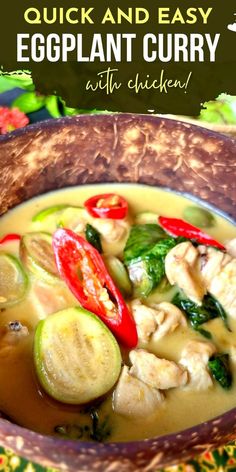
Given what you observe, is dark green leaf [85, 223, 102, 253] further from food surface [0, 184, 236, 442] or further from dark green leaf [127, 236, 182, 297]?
dark green leaf [127, 236, 182, 297]

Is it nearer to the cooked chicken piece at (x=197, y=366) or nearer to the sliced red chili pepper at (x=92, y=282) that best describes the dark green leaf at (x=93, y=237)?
the sliced red chili pepper at (x=92, y=282)

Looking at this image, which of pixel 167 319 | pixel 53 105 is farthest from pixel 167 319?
pixel 53 105

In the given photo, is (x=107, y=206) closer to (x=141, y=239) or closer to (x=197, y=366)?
(x=141, y=239)

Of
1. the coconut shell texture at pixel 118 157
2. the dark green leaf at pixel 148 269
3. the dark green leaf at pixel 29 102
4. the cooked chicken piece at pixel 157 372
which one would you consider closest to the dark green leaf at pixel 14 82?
the dark green leaf at pixel 29 102

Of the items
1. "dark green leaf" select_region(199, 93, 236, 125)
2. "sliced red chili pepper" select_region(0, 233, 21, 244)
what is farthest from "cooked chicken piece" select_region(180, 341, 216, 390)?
"dark green leaf" select_region(199, 93, 236, 125)

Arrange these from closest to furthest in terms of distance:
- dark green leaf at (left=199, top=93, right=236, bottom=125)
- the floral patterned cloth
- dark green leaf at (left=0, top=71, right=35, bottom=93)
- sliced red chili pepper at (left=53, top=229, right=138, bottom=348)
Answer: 1. the floral patterned cloth
2. sliced red chili pepper at (left=53, top=229, right=138, bottom=348)
3. dark green leaf at (left=199, top=93, right=236, bottom=125)
4. dark green leaf at (left=0, top=71, right=35, bottom=93)
